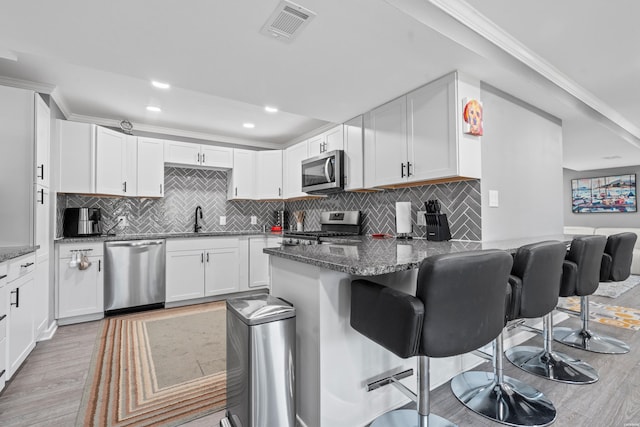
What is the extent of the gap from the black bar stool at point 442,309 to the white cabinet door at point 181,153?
3717 mm

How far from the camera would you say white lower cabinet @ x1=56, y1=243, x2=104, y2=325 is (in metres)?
3.12

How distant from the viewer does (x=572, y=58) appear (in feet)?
7.55

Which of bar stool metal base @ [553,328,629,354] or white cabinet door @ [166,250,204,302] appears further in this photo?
white cabinet door @ [166,250,204,302]

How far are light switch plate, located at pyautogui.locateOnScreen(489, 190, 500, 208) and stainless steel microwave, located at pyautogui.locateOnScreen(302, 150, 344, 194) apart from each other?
154cm

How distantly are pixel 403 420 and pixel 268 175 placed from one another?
3.77m

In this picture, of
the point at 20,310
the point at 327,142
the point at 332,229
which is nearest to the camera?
the point at 20,310

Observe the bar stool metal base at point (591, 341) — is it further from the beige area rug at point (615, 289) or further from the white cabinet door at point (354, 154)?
the white cabinet door at point (354, 154)

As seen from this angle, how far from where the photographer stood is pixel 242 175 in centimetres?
462

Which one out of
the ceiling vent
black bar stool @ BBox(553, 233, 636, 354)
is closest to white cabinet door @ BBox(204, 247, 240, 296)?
the ceiling vent

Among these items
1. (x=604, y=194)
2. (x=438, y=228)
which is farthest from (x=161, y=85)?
(x=604, y=194)

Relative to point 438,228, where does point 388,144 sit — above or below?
above

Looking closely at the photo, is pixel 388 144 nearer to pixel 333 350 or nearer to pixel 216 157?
pixel 333 350

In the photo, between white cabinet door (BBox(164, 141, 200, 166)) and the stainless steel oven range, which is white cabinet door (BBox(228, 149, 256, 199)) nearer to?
white cabinet door (BBox(164, 141, 200, 166))

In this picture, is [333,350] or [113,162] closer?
[333,350]
